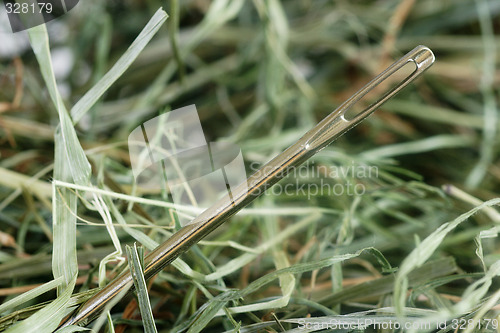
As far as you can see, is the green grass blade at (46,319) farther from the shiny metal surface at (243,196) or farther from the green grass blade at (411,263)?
the green grass blade at (411,263)

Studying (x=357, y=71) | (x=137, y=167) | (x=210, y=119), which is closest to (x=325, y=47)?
(x=357, y=71)

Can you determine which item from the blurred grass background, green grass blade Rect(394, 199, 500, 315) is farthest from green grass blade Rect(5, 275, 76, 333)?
green grass blade Rect(394, 199, 500, 315)

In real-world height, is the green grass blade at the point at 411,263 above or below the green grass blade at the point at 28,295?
below

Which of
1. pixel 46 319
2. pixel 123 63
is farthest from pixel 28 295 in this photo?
pixel 123 63

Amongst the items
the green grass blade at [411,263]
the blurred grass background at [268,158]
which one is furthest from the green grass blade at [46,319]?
the green grass blade at [411,263]

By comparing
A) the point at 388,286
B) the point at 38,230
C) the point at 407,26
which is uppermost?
the point at 407,26

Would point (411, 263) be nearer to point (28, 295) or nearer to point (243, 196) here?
point (243, 196)

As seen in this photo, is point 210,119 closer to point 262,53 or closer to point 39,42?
point 262,53

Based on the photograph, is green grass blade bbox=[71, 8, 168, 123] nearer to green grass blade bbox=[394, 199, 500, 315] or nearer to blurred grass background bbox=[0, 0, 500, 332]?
blurred grass background bbox=[0, 0, 500, 332]
